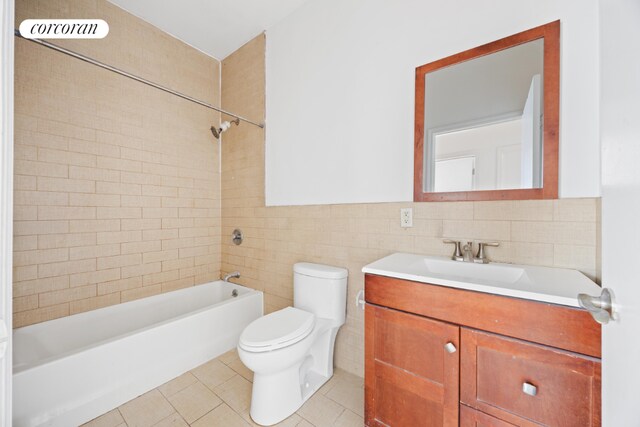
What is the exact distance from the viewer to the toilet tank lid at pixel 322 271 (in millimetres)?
1655

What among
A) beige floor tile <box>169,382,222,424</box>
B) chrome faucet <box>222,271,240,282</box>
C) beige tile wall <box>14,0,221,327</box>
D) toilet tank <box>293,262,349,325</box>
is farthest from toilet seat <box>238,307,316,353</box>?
beige tile wall <box>14,0,221,327</box>

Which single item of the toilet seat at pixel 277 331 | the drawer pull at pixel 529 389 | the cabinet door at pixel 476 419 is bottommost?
the cabinet door at pixel 476 419

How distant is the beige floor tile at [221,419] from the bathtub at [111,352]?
1.61ft

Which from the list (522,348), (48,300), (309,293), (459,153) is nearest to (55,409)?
(48,300)

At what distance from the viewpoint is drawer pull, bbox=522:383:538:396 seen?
2.68 ft

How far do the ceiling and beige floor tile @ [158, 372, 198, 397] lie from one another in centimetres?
276

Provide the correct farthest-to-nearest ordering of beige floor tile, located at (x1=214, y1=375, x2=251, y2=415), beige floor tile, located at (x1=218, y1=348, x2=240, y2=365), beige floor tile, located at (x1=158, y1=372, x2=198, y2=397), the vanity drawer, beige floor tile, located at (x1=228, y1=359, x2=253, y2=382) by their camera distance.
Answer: beige floor tile, located at (x1=218, y1=348, x2=240, y2=365), beige floor tile, located at (x1=228, y1=359, x2=253, y2=382), beige floor tile, located at (x1=158, y1=372, x2=198, y2=397), beige floor tile, located at (x1=214, y1=375, x2=251, y2=415), the vanity drawer

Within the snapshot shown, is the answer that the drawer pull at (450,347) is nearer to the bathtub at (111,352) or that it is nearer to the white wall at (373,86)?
the white wall at (373,86)

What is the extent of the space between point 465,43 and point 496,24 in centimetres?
14

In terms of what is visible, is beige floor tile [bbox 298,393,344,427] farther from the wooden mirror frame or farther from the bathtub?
the wooden mirror frame

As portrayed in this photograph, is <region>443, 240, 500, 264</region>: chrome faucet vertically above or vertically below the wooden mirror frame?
below

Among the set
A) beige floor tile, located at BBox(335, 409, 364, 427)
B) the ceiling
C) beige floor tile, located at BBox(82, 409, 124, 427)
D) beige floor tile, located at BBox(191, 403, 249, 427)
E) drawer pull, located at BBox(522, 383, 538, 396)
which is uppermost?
the ceiling

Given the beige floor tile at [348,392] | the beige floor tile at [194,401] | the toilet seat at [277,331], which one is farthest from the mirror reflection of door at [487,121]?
the beige floor tile at [194,401]

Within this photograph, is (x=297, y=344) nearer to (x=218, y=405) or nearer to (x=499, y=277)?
(x=218, y=405)
